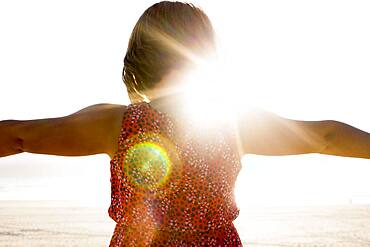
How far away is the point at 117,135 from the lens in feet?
4.58

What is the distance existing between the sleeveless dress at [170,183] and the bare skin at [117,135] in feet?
0.16

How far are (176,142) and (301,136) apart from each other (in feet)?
1.16

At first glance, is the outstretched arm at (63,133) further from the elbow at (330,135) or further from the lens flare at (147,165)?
the elbow at (330,135)

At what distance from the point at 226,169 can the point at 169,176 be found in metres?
0.18

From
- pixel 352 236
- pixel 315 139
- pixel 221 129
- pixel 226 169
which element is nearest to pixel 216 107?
pixel 221 129

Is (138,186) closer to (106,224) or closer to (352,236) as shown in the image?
(352,236)

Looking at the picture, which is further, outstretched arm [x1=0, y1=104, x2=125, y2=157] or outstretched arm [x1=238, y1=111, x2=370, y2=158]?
outstretched arm [x1=238, y1=111, x2=370, y2=158]

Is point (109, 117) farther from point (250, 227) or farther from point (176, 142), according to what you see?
point (250, 227)

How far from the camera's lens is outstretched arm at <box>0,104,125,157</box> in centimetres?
129

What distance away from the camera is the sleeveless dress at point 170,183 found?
1.39 meters

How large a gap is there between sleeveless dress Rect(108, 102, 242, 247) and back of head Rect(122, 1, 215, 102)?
0.11 m

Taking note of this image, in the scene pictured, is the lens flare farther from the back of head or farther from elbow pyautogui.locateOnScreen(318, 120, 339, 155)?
elbow pyautogui.locateOnScreen(318, 120, 339, 155)

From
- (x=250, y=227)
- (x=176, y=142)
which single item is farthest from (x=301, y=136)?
(x=250, y=227)

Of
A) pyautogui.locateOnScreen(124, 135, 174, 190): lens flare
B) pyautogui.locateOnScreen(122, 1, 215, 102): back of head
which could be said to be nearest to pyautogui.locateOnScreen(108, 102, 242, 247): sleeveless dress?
pyautogui.locateOnScreen(124, 135, 174, 190): lens flare
